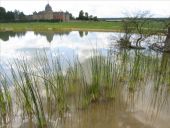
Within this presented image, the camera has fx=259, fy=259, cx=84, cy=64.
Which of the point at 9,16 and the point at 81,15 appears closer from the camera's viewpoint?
the point at 9,16

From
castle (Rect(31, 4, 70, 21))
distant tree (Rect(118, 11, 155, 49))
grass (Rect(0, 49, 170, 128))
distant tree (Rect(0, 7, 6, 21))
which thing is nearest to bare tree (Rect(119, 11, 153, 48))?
distant tree (Rect(118, 11, 155, 49))

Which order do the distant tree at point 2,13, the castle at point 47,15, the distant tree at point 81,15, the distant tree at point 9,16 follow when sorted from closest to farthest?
the distant tree at point 2,13 → the distant tree at point 9,16 → the distant tree at point 81,15 → the castle at point 47,15

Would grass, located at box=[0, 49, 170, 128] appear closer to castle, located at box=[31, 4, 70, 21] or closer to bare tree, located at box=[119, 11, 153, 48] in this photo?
bare tree, located at box=[119, 11, 153, 48]

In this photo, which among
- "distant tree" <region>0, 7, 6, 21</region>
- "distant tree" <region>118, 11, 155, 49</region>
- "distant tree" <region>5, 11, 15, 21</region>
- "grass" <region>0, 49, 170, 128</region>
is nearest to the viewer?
"grass" <region>0, 49, 170, 128</region>

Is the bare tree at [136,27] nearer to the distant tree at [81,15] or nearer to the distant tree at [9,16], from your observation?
the distant tree at [9,16]

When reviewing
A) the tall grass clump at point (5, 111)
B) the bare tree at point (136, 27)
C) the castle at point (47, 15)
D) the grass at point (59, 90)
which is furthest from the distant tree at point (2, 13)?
the tall grass clump at point (5, 111)

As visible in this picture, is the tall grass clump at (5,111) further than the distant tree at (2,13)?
No

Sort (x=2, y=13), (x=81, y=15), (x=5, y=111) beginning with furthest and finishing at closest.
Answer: (x=81, y=15)
(x=2, y=13)
(x=5, y=111)

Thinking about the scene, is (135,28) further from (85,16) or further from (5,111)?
(85,16)

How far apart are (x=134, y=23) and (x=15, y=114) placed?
12.1 meters

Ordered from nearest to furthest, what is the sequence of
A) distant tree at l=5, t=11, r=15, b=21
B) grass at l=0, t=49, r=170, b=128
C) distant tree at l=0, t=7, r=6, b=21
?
grass at l=0, t=49, r=170, b=128 < distant tree at l=0, t=7, r=6, b=21 < distant tree at l=5, t=11, r=15, b=21

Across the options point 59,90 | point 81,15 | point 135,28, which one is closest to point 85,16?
point 81,15

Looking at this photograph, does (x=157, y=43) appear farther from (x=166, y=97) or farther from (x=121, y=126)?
(x=121, y=126)

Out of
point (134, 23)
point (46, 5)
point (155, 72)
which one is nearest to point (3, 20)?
point (46, 5)
